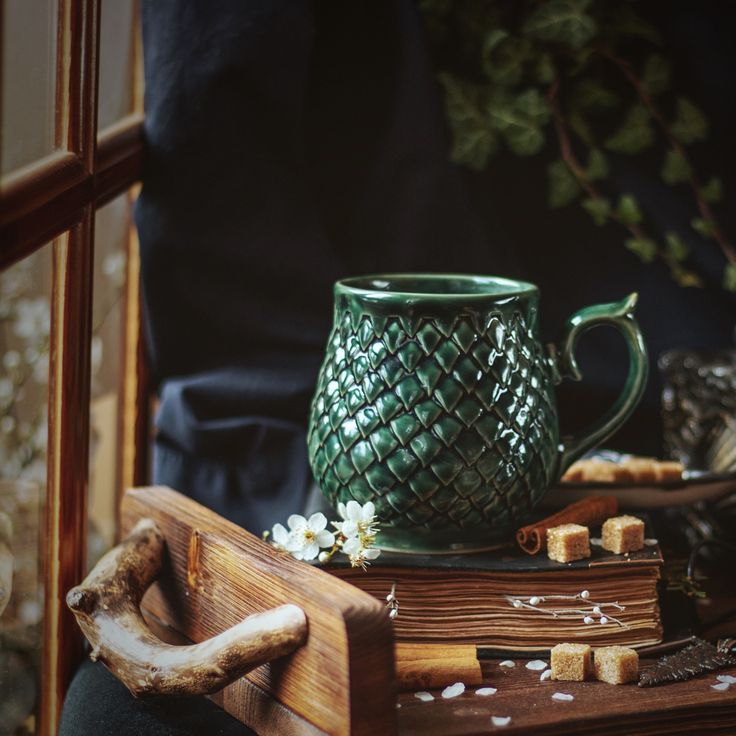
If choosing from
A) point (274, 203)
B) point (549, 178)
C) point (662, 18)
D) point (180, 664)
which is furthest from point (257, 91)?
point (180, 664)

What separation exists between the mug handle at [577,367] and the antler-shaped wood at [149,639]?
1.00ft

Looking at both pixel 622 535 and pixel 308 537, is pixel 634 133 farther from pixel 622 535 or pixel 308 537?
pixel 308 537

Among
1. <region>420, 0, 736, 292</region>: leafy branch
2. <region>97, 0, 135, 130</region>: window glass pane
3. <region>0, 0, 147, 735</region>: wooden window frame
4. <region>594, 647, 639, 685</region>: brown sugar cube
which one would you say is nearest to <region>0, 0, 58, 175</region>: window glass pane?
<region>0, 0, 147, 735</region>: wooden window frame

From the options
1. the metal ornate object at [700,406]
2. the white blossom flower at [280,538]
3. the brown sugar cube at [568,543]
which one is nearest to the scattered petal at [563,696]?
the brown sugar cube at [568,543]

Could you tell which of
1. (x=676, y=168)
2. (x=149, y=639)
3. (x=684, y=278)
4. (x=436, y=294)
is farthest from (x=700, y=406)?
(x=149, y=639)

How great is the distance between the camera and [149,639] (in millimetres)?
663

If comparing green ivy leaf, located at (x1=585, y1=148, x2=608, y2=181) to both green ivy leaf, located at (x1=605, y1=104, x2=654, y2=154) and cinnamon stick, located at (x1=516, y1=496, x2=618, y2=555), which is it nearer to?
green ivy leaf, located at (x1=605, y1=104, x2=654, y2=154)

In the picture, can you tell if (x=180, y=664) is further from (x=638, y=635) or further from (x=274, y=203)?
(x=274, y=203)

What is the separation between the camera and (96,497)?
116 cm

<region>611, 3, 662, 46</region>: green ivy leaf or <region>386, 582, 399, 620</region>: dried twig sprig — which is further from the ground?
<region>611, 3, 662, 46</region>: green ivy leaf

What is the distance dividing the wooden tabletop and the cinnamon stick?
12 centimetres

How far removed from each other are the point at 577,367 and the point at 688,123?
422 mm

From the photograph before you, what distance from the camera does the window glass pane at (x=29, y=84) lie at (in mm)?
655

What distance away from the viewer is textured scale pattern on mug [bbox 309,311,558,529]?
2.28ft
